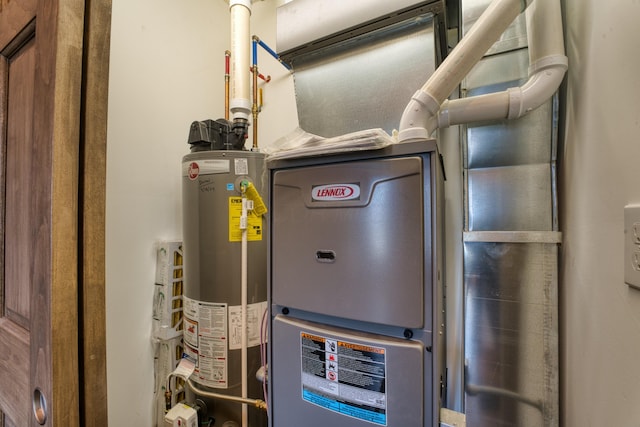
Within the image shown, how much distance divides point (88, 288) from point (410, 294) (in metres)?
0.68

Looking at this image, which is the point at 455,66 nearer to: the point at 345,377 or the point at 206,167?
the point at 345,377

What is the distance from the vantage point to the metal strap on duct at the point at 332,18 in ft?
2.58

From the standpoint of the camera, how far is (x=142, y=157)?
1255 millimetres

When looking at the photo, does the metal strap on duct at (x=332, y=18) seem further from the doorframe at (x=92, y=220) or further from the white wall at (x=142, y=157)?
the white wall at (x=142, y=157)

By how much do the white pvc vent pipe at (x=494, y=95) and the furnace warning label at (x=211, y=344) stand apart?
979mm

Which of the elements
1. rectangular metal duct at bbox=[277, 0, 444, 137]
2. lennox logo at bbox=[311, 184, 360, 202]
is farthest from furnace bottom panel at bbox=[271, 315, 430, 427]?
rectangular metal duct at bbox=[277, 0, 444, 137]

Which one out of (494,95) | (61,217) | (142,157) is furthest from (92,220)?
(494,95)

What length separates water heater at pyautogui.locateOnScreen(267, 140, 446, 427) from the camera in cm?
59

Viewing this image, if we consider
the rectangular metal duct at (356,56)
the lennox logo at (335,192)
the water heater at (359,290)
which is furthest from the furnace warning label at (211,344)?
the rectangular metal duct at (356,56)

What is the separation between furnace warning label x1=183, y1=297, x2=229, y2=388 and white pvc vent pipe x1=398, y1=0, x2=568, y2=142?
0.98 m

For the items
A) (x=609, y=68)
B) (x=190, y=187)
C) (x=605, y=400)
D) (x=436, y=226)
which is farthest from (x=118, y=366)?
(x=609, y=68)

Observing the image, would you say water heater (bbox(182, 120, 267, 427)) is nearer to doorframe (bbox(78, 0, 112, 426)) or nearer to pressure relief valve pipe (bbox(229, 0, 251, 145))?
pressure relief valve pipe (bbox(229, 0, 251, 145))

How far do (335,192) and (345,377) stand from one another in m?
0.46

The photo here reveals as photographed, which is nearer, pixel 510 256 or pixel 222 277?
pixel 510 256
